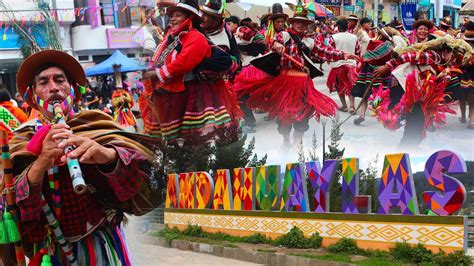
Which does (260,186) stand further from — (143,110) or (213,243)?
(143,110)

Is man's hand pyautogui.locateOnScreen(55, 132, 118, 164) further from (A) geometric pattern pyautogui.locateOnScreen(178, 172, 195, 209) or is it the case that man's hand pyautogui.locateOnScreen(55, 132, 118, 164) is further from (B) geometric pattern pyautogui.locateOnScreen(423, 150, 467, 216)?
(A) geometric pattern pyautogui.locateOnScreen(178, 172, 195, 209)

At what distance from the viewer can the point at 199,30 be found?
503cm

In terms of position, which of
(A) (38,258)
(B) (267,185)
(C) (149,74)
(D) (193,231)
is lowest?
(D) (193,231)

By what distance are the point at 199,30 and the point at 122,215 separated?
76.3 inches

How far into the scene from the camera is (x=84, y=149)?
2.74 m

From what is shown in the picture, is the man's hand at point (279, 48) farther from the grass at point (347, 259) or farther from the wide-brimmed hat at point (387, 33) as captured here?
the wide-brimmed hat at point (387, 33)

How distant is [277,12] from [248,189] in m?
1.90

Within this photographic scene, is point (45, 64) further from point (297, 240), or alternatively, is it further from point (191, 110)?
point (297, 240)

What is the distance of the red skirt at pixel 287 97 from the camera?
6.86 metres

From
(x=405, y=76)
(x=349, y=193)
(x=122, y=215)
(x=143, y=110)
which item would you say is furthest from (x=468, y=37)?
(x=122, y=215)

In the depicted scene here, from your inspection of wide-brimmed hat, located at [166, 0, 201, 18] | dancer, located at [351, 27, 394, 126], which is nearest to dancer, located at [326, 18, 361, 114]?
dancer, located at [351, 27, 394, 126]

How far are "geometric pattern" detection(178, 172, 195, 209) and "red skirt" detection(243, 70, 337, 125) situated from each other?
1.47 metres

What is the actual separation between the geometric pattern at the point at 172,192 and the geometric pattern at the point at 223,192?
0.44 m

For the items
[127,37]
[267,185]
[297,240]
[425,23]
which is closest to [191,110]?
[127,37]
